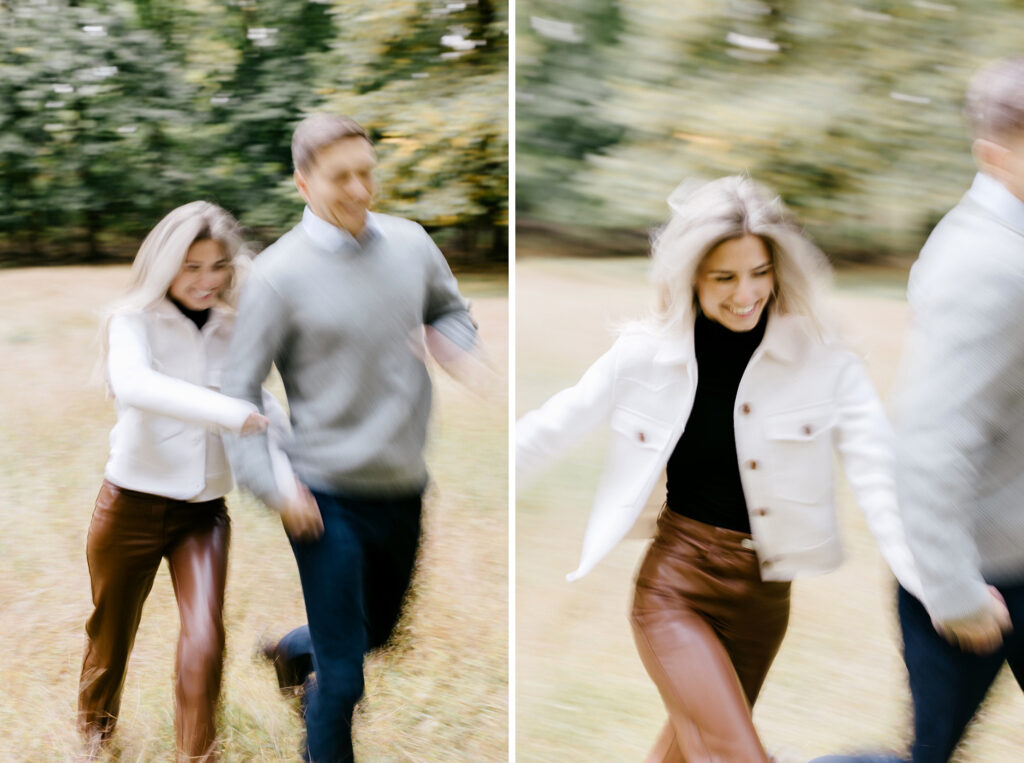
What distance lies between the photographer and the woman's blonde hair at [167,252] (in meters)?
1.94

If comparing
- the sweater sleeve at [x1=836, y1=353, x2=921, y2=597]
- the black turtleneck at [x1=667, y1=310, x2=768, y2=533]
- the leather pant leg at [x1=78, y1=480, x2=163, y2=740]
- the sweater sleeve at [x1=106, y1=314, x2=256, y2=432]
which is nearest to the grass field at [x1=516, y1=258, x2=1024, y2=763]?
the sweater sleeve at [x1=836, y1=353, x2=921, y2=597]

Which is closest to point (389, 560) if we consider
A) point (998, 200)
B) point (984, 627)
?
point (984, 627)

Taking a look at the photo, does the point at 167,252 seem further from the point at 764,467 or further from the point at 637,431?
the point at 764,467

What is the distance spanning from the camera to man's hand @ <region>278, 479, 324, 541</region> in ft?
6.05

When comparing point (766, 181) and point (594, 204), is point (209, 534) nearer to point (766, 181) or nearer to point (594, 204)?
point (594, 204)

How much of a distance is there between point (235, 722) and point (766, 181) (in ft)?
7.81

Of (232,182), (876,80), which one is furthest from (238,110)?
(876,80)

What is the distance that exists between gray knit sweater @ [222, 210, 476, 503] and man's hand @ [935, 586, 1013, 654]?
1.04 m

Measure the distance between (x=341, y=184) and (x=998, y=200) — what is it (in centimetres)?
114

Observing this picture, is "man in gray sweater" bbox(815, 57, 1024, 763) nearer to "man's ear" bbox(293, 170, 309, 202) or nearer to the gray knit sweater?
the gray knit sweater

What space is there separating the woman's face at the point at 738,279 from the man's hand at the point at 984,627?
1.89 feet

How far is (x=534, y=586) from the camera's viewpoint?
303 cm

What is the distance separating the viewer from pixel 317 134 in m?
1.84

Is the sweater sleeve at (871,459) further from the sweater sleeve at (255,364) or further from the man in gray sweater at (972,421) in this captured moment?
the sweater sleeve at (255,364)
